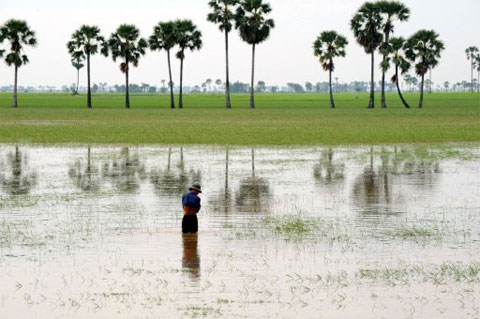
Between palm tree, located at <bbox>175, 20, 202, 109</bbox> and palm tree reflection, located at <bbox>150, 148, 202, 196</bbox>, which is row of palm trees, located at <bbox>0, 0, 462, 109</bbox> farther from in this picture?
palm tree reflection, located at <bbox>150, 148, 202, 196</bbox>

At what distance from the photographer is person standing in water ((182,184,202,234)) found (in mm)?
17781

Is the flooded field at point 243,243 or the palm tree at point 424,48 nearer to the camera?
the flooded field at point 243,243

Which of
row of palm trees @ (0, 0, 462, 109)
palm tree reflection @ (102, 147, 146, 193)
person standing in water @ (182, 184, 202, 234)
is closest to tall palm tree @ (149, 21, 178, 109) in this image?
row of palm trees @ (0, 0, 462, 109)

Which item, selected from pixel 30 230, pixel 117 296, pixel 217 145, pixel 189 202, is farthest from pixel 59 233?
pixel 217 145

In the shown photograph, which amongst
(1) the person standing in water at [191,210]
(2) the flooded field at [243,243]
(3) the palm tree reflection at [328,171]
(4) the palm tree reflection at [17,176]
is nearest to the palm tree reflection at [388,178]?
(2) the flooded field at [243,243]

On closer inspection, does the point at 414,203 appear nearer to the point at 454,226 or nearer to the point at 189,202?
the point at 454,226

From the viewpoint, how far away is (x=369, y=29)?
118562 millimetres

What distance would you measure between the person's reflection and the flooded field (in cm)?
2

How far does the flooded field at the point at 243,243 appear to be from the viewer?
12406mm

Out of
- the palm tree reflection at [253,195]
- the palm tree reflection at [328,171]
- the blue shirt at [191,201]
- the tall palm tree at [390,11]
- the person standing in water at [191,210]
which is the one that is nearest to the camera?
the blue shirt at [191,201]

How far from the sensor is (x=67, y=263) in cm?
1509

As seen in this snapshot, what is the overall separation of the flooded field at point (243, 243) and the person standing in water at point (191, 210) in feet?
0.87

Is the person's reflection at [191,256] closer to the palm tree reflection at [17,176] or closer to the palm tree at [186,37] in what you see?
the palm tree reflection at [17,176]

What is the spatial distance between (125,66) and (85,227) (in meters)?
108
